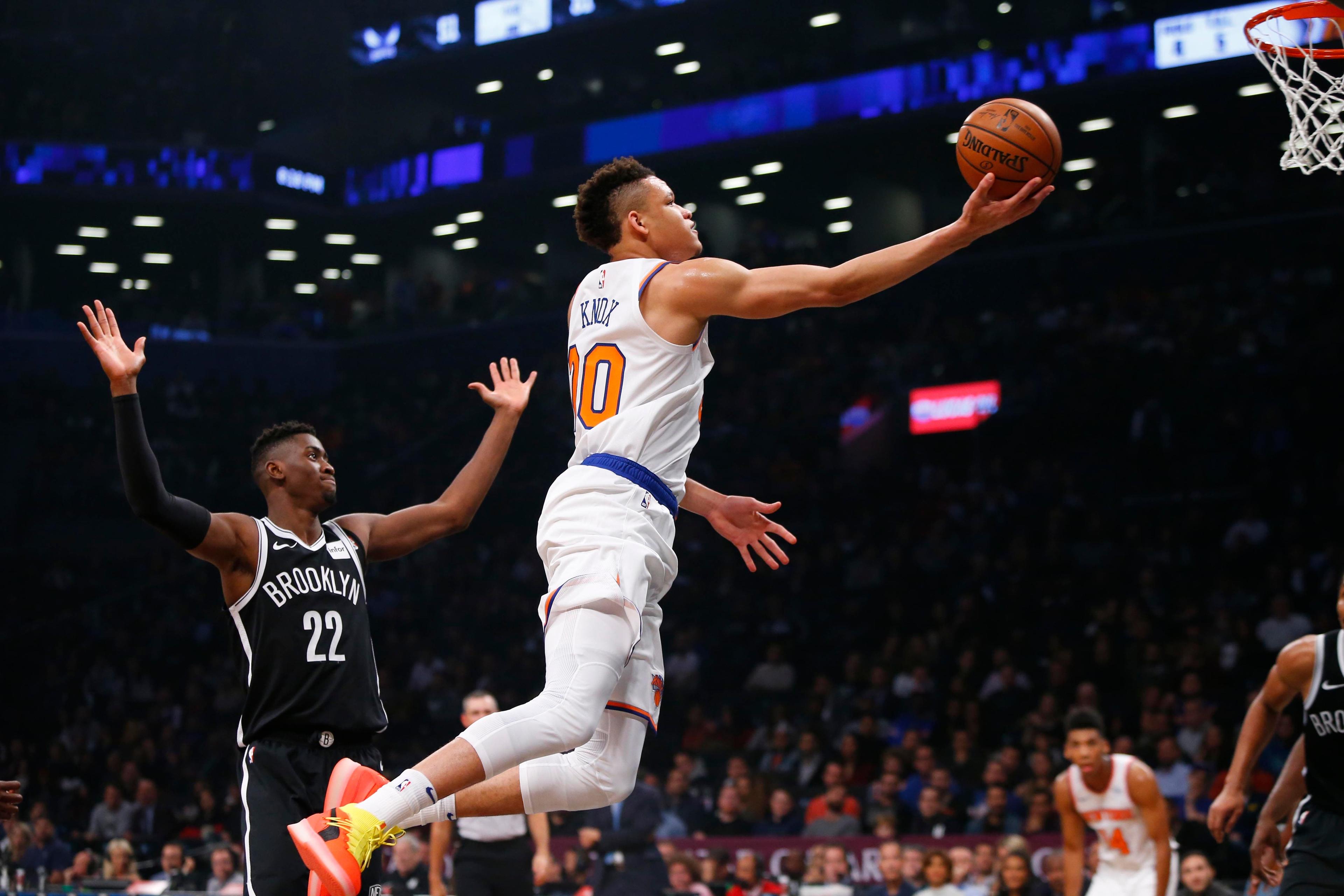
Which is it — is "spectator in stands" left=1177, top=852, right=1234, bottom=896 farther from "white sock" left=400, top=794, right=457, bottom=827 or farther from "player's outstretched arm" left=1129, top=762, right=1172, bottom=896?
"white sock" left=400, top=794, right=457, bottom=827

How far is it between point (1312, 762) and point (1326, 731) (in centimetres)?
16

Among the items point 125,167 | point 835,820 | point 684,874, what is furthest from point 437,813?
point 125,167

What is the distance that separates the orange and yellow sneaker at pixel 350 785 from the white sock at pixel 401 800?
6 centimetres

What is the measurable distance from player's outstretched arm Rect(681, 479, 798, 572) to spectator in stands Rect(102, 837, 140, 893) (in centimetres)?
904

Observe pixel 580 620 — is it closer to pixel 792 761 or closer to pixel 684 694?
pixel 792 761

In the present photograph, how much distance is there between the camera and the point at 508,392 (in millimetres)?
5633

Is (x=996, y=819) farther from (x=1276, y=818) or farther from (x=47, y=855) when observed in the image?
(x=47, y=855)

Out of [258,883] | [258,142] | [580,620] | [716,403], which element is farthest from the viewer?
[258,142]

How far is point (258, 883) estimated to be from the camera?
465 centimetres

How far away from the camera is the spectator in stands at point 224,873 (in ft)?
37.4

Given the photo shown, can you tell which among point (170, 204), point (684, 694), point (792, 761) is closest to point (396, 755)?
point (684, 694)

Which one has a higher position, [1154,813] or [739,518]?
[739,518]

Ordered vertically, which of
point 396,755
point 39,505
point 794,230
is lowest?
point 396,755

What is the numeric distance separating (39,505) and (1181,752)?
20.4m
